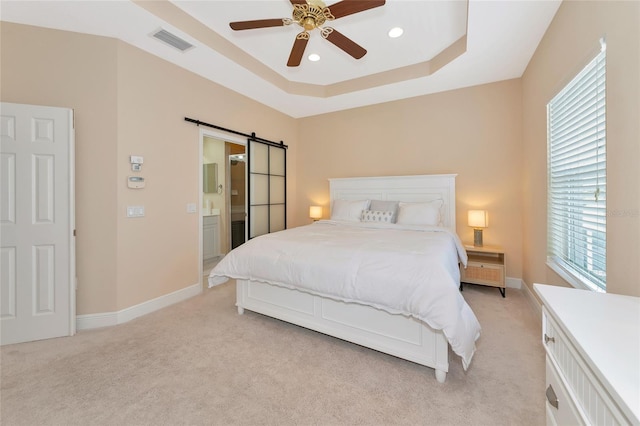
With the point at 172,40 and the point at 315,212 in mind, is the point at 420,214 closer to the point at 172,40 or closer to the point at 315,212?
the point at 315,212

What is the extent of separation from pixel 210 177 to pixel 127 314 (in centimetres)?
301

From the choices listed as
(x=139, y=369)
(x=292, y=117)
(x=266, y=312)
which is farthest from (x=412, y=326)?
(x=292, y=117)

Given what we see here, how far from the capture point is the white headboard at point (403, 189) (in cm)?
375

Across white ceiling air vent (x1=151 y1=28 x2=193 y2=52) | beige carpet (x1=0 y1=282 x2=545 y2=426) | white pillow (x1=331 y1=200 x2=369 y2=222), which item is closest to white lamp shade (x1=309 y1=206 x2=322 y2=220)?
white pillow (x1=331 y1=200 x2=369 y2=222)

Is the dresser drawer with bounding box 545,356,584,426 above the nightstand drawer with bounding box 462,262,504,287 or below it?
above

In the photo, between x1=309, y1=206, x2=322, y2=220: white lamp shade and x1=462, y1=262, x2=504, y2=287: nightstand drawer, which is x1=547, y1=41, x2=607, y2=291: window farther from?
x1=309, y1=206, x2=322, y2=220: white lamp shade

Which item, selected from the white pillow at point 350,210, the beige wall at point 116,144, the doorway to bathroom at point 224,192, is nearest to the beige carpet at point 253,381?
the beige wall at point 116,144

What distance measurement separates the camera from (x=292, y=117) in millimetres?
5023

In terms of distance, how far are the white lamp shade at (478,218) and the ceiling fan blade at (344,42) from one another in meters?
2.43

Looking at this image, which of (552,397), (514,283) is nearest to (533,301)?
(514,283)

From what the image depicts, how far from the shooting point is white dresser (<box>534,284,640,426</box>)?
0.57 metres

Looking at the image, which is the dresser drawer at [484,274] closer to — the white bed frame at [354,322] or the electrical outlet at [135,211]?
the white bed frame at [354,322]

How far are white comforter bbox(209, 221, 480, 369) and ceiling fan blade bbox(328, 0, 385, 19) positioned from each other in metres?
1.74

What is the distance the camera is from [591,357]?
649 millimetres
